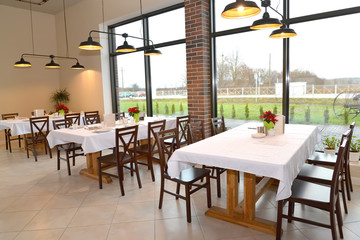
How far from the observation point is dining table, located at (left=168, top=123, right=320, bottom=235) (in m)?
2.02

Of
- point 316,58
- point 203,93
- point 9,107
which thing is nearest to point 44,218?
point 203,93

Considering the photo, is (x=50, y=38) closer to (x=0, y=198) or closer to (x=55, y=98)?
(x=55, y=98)

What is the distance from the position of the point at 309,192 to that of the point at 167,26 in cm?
469

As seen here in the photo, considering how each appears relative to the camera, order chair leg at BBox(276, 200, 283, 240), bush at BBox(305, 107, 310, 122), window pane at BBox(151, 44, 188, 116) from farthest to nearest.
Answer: window pane at BBox(151, 44, 188, 116) < bush at BBox(305, 107, 310, 122) < chair leg at BBox(276, 200, 283, 240)

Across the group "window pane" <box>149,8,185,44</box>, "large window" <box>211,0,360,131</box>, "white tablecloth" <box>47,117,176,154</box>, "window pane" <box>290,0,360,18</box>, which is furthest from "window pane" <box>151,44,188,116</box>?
"window pane" <box>290,0,360,18</box>

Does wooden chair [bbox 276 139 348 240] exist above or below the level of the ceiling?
below

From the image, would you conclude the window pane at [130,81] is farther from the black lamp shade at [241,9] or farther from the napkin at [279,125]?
the black lamp shade at [241,9]

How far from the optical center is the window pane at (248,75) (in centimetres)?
429

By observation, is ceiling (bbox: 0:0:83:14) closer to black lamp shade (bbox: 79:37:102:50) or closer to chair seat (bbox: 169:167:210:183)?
black lamp shade (bbox: 79:37:102:50)

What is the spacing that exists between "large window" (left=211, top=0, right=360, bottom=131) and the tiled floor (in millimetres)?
1389

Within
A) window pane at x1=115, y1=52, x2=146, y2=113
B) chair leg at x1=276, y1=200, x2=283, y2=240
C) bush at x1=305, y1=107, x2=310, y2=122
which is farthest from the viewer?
window pane at x1=115, y1=52, x2=146, y2=113

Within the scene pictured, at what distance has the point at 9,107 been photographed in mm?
7402

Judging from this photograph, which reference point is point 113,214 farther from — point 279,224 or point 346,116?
point 346,116

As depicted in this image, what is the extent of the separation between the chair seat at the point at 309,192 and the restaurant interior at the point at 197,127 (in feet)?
0.05
